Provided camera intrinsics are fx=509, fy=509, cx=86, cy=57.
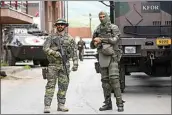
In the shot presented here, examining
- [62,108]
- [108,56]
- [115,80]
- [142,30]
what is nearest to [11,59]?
[142,30]

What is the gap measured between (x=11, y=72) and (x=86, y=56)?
24827 millimetres

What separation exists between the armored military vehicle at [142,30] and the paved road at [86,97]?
0.77 m

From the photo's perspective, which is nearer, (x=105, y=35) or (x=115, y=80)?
(x=115, y=80)

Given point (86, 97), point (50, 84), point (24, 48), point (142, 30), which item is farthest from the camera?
point (24, 48)

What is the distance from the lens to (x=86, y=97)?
12.1 metres

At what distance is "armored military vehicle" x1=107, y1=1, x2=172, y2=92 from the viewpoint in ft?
38.8

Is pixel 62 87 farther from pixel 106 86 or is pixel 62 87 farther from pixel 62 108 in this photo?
pixel 106 86

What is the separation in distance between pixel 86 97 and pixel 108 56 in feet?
8.45

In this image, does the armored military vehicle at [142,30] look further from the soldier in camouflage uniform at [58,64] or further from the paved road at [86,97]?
the soldier in camouflage uniform at [58,64]

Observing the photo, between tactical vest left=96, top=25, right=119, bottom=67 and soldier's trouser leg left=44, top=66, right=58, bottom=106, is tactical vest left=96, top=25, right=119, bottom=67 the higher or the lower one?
the higher one

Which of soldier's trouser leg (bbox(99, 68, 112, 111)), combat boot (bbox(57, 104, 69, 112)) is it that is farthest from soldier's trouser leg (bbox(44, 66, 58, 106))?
soldier's trouser leg (bbox(99, 68, 112, 111))

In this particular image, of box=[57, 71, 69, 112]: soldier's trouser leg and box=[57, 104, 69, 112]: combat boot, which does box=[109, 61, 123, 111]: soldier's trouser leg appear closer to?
box=[57, 71, 69, 112]: soldier's trouser leg

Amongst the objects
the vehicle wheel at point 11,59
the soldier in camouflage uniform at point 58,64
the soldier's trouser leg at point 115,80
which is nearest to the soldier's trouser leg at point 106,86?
the soldier's trouser leg at point 115,80

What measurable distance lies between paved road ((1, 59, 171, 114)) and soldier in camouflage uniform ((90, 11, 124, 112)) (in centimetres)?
33
